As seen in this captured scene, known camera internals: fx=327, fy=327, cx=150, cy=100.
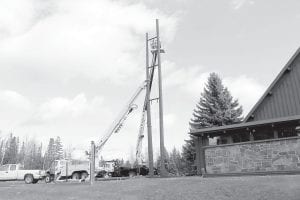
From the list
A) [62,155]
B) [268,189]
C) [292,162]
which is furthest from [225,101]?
[62,155]

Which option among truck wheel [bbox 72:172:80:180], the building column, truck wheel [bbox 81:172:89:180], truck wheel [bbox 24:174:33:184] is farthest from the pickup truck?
the building column

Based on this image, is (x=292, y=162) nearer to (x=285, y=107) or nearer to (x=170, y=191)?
(x=285, y=107)

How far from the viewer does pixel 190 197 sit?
10281mm

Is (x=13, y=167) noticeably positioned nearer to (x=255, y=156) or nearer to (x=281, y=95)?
(x=255, y=156)

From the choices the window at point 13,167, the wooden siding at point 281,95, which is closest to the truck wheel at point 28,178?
the window at point 13,167

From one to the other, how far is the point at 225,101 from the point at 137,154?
1119cm

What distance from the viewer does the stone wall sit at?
52.0ft

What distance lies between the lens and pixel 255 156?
1675 centimetres

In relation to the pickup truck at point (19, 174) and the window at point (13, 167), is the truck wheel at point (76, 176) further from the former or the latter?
the window at point (13, 167)

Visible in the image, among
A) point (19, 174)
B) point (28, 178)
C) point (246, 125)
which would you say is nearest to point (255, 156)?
point (246, 125)

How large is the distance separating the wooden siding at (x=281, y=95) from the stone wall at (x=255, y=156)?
4936mm

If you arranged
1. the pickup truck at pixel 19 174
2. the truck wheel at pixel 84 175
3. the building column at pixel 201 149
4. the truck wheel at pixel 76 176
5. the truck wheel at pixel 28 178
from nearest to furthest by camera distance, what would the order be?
the building column at pixel 201 149 < the truck wheel at pixel 28 178 < the pickup truck at pixel 19 174 < the truck wheel at pixel 84 175 < the truck wheel at pixel 76 176

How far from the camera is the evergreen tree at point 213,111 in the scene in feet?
114

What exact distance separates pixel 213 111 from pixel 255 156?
1885 centimetres
